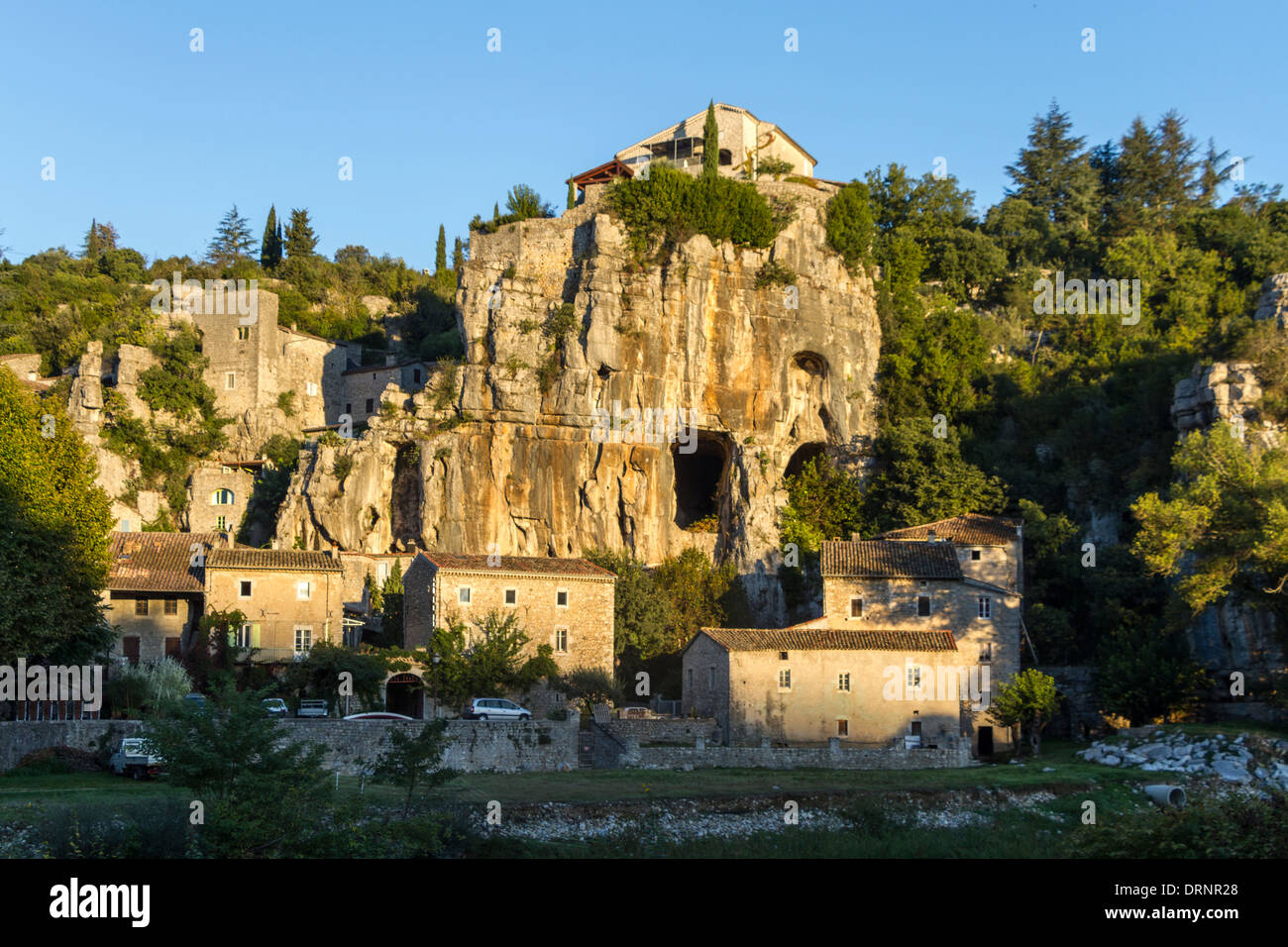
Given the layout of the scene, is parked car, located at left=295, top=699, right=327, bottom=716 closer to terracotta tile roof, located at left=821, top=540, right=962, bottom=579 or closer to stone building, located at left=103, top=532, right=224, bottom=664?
stone building, located at left=103, top=532, right=224, bottom=664

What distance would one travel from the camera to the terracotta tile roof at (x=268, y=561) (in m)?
48.9

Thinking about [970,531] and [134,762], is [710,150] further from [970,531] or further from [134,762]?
[134,762]

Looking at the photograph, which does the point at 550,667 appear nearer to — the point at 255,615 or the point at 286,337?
the point at 255,615

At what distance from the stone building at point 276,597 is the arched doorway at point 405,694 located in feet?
12.1

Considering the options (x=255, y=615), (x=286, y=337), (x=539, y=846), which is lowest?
(x=539, y=846)

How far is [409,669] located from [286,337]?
36300 mm

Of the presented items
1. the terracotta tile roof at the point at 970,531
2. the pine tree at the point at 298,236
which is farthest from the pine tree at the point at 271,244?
the terracotta tile roof at the point at 970,531

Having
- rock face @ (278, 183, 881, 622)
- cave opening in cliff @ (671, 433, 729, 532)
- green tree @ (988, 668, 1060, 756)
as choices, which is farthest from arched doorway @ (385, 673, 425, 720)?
cave opening in cliff @ (671, 433, 729, 532)

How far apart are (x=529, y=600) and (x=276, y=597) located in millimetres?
9482

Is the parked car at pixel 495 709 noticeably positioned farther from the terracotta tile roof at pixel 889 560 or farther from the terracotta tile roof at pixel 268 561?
the terracotta tile roof at pixel 889 560

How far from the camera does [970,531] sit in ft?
170

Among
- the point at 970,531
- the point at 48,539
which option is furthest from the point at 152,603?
the point at 970,531
